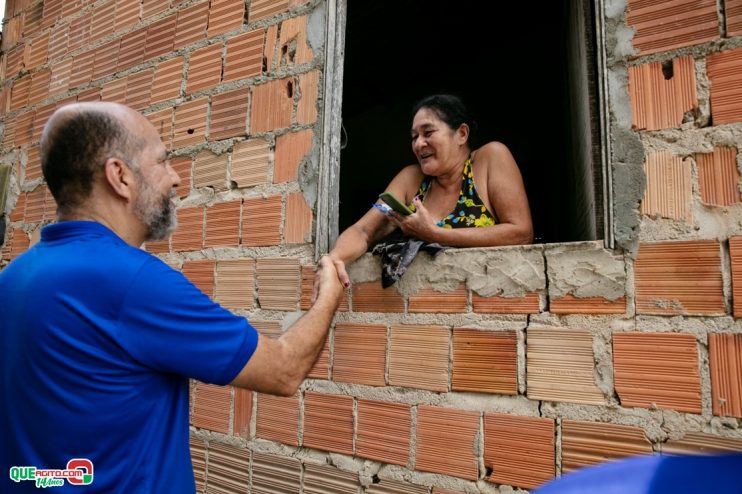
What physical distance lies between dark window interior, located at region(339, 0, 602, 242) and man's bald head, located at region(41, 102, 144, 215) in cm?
209

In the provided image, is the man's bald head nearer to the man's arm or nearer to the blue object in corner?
the man's arm

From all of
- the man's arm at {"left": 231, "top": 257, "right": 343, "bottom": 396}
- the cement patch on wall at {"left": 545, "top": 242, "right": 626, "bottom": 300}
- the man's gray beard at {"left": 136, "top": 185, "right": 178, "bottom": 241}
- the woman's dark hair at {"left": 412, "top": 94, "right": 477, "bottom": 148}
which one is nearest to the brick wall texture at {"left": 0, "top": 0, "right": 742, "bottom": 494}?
the cement patch on wall at {"left": 545, "top": 242, "right": 626, "bottom": 300}

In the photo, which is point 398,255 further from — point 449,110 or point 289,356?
point 449,110

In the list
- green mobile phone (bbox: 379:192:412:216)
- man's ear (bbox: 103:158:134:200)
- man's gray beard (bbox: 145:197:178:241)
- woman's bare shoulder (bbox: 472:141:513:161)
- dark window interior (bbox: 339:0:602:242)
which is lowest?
man's gray beard (bbox: 145:197:178:241)

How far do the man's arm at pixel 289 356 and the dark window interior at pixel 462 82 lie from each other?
2.13 meters

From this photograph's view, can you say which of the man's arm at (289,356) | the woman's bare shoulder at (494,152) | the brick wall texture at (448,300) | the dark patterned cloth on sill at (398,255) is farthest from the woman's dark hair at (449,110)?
the man's arm at (289,356)

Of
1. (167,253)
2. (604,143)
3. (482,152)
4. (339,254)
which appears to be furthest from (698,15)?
(167,253)

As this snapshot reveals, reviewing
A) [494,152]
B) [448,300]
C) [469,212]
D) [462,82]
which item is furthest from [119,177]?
[462,82]

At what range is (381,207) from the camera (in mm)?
1875

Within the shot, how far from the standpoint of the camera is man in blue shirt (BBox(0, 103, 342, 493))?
3.62 feet

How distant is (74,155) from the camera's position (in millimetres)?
1278

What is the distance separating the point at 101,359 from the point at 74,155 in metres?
0.53

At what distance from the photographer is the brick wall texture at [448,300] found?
1.34m

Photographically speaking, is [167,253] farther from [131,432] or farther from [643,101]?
[643,101]
